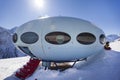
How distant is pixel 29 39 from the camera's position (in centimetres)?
1419

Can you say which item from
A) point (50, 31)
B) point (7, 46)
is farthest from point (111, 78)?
point (7, 46)

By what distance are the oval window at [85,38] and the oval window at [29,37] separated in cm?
334

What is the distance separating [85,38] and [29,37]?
4441mm

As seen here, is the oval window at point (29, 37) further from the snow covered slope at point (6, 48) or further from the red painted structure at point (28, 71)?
the snow covered slope at point (6, 48)

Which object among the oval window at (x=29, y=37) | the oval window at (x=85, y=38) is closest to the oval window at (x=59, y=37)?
the oval window at (x=85, y=38)

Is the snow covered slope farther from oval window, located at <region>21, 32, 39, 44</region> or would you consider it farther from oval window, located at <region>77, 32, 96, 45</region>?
oval window, located at <region>77, 32, 96, 45</region>

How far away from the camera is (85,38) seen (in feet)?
45.5

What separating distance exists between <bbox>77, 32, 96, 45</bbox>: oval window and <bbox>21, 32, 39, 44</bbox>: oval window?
131 inches

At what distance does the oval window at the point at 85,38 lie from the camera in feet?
45.1

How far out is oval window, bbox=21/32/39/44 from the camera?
13.9m

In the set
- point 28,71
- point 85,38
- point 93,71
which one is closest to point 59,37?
point 85,38

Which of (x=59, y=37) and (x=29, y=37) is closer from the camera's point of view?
(x=59, y=37)

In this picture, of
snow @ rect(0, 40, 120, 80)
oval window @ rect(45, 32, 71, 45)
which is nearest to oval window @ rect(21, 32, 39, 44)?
oval window @ rect(45, 32, 71, 45)

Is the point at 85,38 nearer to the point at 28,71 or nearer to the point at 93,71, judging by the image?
the point at 93,71
